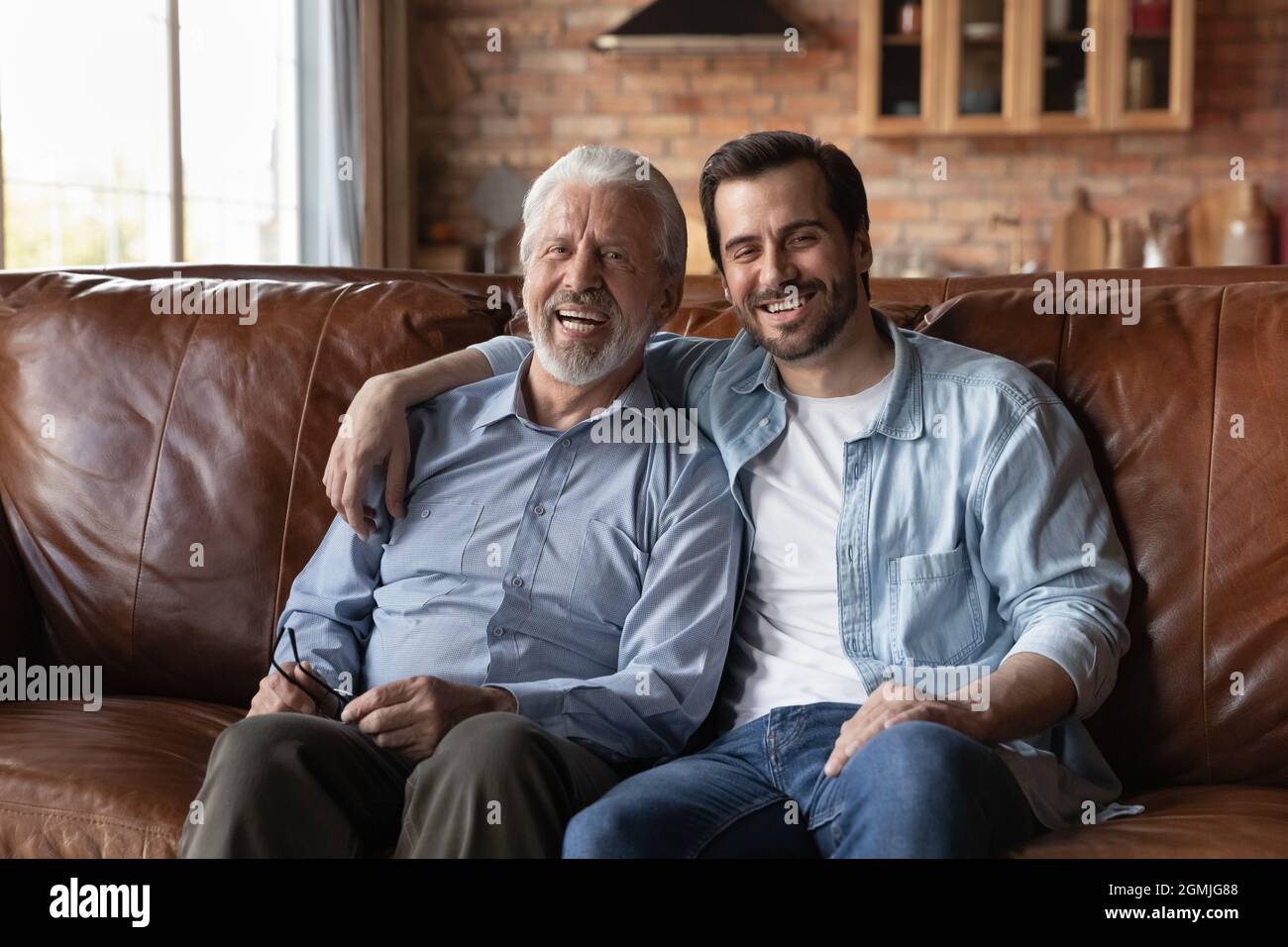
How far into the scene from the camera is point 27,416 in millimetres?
2090

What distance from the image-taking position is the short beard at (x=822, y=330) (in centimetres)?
169

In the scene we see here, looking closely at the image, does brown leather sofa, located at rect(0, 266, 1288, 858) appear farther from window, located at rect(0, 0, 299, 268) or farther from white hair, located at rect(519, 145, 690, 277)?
window, located at rect(0, 0, 299, 268)

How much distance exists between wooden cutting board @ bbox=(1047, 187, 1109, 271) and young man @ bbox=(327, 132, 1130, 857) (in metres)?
3.37

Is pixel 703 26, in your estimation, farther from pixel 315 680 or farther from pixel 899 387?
pixel 315 680

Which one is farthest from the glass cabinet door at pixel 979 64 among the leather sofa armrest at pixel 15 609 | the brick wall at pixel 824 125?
the leather sofa armrest at pixel 15 609

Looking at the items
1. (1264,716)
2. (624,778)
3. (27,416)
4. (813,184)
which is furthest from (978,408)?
(27,416)

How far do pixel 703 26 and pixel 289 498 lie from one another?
10.7 ft

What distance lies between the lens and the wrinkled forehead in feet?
5.81

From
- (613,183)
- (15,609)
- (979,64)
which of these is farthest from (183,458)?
(979,64)

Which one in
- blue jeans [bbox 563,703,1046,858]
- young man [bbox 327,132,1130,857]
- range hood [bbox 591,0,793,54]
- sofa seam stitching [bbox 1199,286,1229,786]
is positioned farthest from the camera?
range hood [bbox 591,0,793,54]

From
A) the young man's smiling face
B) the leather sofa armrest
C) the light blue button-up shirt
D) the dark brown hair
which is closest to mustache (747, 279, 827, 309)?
the young man's smiling face

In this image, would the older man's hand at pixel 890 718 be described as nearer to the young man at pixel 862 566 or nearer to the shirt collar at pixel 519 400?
the young man at pixel 862 566

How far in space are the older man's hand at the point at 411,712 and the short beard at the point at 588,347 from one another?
1.57 ft
